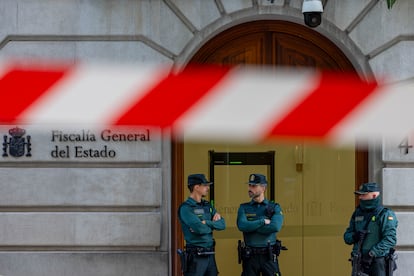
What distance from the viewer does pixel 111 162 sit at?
9.77m

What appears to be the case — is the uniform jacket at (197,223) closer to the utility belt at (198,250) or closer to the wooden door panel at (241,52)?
the utility belt at (198,250)

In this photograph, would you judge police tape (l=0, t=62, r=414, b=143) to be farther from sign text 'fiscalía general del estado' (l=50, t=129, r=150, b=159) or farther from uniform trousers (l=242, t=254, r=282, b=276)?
sign text 'fiscalía general del estado' (l=50, t=129, r=150, b=159)

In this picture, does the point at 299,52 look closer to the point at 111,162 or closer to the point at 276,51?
the point at 276,51

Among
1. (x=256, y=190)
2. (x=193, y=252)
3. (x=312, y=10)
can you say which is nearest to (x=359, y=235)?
(x=256, y=190)

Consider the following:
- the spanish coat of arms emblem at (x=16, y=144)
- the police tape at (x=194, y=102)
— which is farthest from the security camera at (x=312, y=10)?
the police tape at (x=194, y=102)

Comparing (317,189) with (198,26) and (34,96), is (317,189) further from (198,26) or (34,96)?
(34,96)

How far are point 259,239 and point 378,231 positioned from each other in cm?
150

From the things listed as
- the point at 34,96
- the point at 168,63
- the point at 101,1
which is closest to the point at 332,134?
the point at 34,96

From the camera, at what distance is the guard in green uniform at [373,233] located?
7543mm

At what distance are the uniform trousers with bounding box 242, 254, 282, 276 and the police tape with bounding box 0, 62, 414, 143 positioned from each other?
5.60m

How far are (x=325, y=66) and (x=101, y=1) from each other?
369cm

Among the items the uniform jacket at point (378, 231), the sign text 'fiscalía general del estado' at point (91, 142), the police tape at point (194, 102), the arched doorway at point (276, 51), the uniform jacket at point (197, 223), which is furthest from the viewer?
the arched doorway at point (276, 51)

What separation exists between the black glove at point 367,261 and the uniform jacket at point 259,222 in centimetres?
112

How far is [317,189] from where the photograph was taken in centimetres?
1025
